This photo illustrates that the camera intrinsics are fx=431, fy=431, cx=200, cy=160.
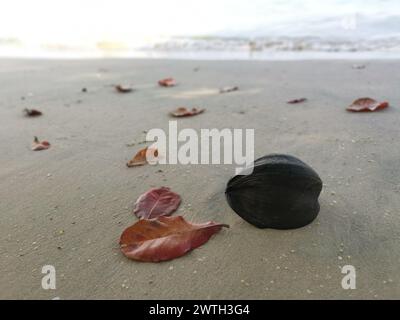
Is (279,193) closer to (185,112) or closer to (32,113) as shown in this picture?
(185,112)

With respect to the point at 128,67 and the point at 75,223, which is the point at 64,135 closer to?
the point at 75,223

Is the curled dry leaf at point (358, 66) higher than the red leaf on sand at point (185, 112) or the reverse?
higher

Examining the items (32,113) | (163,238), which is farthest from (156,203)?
(32,113)

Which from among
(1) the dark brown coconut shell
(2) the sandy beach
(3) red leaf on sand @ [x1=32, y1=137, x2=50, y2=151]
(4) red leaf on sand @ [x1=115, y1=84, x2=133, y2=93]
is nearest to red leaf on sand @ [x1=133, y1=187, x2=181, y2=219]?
(2) the sandy beach

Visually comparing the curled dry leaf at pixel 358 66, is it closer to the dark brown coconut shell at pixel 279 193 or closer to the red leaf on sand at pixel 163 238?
the dark brown coconut shell at pixel 279 193

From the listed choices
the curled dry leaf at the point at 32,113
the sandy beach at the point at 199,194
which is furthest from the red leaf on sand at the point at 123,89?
the curled dry leaf at the point at 32,113

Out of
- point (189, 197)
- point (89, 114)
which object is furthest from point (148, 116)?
point (189, 197)
